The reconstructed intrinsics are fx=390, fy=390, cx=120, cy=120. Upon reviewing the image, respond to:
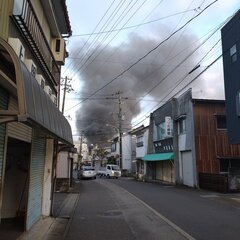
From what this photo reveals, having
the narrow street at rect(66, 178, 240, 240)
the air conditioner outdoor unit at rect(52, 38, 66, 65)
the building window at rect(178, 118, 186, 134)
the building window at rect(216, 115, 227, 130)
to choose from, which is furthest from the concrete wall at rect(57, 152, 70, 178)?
the building window at rect(216, 115, 227, 130)

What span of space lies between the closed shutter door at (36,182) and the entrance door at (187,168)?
22164 mm

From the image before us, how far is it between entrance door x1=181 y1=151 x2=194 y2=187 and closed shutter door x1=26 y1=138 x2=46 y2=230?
22164 mm

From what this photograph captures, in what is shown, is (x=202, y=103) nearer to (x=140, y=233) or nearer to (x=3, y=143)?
(x=140, y=233)

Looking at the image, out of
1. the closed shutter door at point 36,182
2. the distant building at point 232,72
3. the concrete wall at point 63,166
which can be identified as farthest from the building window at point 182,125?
the closed shutter door at point 36,182

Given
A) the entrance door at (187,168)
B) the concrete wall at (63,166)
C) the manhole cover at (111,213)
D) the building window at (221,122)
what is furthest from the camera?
the building window at (221,122)

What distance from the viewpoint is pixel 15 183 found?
44.1 feet

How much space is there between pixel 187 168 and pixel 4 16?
1164 inches

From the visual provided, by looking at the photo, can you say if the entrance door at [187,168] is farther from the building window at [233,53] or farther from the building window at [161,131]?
the building window at [233,53]

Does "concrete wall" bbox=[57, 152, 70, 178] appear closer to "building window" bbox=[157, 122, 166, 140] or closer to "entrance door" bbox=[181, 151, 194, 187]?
"entrance door" bbox=[181, 151, 194, 187]

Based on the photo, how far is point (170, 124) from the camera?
3953 centimetres

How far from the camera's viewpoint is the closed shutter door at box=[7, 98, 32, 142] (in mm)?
8734

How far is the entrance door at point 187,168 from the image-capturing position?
34.4m

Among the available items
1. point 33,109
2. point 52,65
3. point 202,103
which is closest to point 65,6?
point 52,65

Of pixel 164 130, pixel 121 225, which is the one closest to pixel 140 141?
pixel 164 130
